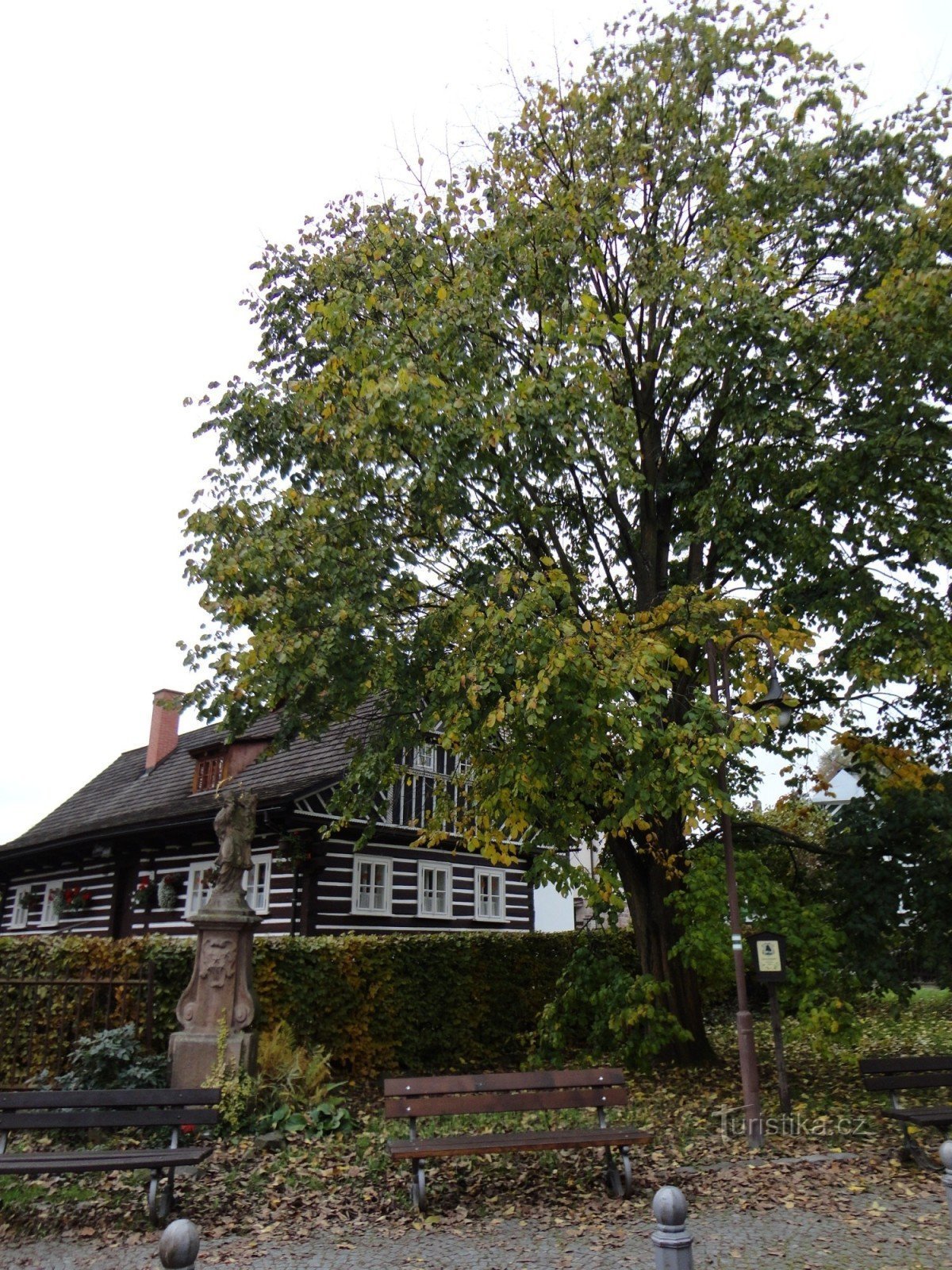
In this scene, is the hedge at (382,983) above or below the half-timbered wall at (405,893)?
below

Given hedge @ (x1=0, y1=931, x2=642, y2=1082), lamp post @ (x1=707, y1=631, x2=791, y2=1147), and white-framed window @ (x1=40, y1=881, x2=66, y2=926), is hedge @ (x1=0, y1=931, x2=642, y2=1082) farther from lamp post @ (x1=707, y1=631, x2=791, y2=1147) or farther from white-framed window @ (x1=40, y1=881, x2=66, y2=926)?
white-framed window @ (x1=40, y1=881, x2=66, y2=926)

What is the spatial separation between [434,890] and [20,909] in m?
12.9

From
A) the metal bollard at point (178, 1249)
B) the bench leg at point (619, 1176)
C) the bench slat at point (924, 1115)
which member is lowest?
the bench leg at point (619, 1176)

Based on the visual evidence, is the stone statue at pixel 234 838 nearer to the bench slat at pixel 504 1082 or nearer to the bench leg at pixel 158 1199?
the bench slat at pixel 504 1082

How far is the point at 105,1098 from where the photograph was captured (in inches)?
287

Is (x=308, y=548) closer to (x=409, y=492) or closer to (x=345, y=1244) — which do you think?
(x=409, y=492)

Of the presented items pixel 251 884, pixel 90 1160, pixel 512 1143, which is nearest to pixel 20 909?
pixel 251 884

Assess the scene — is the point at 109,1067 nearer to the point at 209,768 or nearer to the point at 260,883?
the point at 260,883

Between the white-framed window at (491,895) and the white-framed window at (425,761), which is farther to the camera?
the white-framed window at (491,895)

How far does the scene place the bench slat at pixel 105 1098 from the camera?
7.14m

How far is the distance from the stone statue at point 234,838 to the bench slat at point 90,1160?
3.68 metres

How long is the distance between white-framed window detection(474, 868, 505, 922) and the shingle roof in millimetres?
6065

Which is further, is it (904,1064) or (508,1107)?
(904,1064)

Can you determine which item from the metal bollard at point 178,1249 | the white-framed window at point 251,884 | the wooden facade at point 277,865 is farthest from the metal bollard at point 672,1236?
the white-framed window at point 251,884
